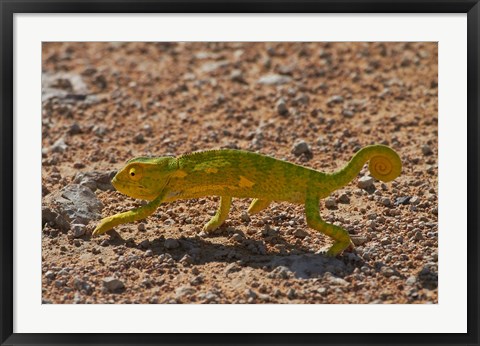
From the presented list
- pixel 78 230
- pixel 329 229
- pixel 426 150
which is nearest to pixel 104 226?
pixel 78 230

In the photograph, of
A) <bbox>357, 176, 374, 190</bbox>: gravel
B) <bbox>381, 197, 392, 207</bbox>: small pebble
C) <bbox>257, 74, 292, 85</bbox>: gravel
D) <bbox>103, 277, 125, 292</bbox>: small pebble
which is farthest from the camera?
<bbox>257, 74, 292, 85</bbox>: gravel

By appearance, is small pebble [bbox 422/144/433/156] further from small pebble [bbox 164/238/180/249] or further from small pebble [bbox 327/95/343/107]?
small pebble [bbox 164/238/180/249]

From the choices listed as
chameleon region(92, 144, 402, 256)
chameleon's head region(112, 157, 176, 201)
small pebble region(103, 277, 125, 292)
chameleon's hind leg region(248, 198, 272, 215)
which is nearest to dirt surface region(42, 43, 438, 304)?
small pebble region(103, 277, 125, 292)

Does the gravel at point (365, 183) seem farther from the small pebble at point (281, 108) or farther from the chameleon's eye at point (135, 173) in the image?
the small pebble at point (281, 108)

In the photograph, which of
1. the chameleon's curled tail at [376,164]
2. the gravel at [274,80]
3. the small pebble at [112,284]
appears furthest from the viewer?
the gravel at [274,80]

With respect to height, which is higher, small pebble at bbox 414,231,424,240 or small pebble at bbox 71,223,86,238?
small pebble at bbox 71,223,86,238

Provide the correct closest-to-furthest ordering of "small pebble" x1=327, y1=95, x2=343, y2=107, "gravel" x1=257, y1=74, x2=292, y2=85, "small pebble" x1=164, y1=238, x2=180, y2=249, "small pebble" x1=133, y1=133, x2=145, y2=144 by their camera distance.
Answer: "small pebble" x1=164, y1=238, x2=180, y2=249 → "small pebble" x1=133, y1=133, x2=145, y2=144 → "small pebble" x1=327, y1=95, x2=343, y2=107 → "gravel" x1=257, y1=74, x2=292, y2=85

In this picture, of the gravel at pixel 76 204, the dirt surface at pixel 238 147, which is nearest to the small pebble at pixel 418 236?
the dirt surface at pixel 238 147
